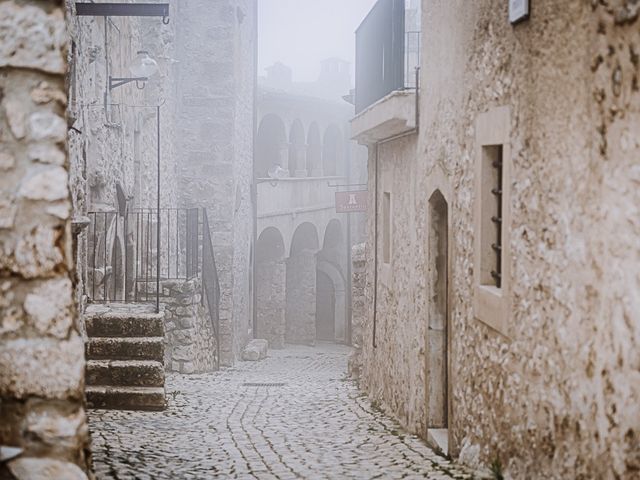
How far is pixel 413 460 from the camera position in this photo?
6574mm

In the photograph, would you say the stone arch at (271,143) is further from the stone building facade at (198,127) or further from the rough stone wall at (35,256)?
the rough stone wall at (35,256)

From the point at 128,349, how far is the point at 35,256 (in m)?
6.08

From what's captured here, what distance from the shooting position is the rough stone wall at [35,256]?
315 centimetres

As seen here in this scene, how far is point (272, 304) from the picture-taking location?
23812mm

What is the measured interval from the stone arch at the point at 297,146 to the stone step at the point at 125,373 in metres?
18.6

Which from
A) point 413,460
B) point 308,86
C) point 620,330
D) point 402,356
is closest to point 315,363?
point 402,356

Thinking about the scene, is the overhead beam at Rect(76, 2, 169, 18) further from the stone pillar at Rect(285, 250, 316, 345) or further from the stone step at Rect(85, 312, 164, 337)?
the stone pillar at Rect(285, 250, 316, 345)

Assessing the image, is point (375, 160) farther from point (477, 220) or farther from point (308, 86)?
point (308, 86)

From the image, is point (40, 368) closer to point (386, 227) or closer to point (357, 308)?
point (386, 227)

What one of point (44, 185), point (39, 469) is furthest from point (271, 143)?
point (39, 469)

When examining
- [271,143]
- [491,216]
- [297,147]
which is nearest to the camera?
[491,216]

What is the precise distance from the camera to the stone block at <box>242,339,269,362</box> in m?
19.9

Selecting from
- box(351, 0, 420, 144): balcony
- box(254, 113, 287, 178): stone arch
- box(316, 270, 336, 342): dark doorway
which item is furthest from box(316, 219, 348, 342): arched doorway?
box(351, 0, 420, 144): balcony

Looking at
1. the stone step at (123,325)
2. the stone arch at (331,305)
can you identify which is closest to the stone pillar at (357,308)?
the stone step at (123,325)
